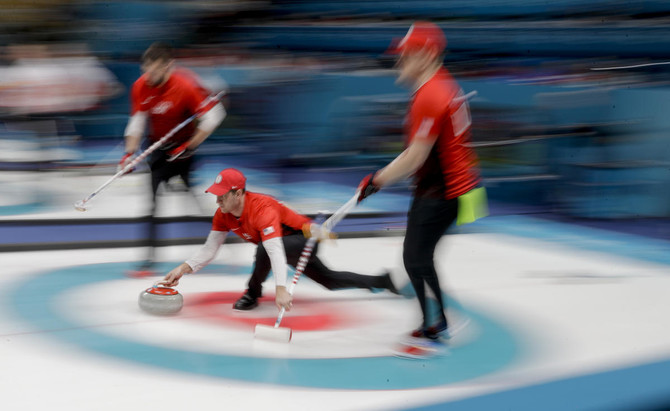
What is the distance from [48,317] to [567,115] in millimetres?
6137

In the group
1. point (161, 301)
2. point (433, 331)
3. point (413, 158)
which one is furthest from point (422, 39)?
point (161, 301)

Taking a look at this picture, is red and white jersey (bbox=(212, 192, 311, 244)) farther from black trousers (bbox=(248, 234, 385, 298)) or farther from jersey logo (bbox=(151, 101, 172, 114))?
jersey logo (bbox=(151, 101, 172, 114))

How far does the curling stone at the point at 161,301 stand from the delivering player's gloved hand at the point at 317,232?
0.84 m

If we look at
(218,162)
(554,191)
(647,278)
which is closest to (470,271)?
(647,278)

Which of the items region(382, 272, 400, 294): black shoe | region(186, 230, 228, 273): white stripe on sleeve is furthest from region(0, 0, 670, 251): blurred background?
region(382, 272, 400, 294): black shoe

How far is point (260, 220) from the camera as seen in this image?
4.69 m

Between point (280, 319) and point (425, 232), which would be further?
point (280, 319)

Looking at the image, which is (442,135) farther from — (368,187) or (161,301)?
(161,301)

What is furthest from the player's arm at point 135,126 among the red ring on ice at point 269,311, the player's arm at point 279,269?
the player's arm at point 279,269

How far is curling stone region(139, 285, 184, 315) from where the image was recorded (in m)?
5.03

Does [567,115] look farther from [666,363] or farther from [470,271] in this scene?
[666,363]

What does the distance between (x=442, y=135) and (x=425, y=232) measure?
0.49m

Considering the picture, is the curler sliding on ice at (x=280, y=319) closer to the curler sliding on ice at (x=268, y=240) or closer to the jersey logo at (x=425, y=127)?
the curler sliding on ice at (x=268, y=240)

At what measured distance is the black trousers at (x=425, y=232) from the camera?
428 cm
